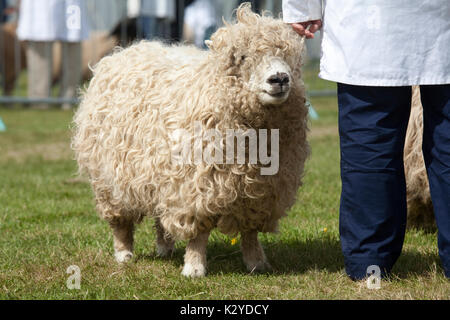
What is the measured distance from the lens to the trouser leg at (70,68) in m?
11.8

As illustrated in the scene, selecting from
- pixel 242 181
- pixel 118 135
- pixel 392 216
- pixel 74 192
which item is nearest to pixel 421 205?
pixel 392 216

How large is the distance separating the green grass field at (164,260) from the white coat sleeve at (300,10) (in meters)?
1.34

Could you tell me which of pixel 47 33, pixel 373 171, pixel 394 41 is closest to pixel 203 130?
pixel 373 171

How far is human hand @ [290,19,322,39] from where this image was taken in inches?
149

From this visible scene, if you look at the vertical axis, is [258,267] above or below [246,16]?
below

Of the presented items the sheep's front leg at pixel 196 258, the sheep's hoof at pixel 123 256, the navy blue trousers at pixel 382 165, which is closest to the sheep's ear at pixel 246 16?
the navy blue trousers at pixel 382 165

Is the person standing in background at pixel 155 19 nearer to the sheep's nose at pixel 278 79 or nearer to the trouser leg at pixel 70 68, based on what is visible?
the trouser leg at pixel 70 68

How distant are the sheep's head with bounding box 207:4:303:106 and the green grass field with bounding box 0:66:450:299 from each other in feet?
3.22

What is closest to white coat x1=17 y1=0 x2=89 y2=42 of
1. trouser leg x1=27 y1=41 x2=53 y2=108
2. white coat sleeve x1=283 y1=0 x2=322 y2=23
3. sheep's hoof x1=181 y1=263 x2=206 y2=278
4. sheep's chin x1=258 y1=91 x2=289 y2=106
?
trouser leg x1=27 y1=41 x2=53 y2=108

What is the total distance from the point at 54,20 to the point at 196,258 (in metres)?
7.27

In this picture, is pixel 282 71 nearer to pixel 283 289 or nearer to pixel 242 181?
pixel 242 181

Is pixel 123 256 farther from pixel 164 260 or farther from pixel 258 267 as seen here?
pixel 258 267

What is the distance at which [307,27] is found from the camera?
3820mm

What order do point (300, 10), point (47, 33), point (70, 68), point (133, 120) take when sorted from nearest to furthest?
point (300, 10), point (133, 120), point (47, 33), point (70, 68)
